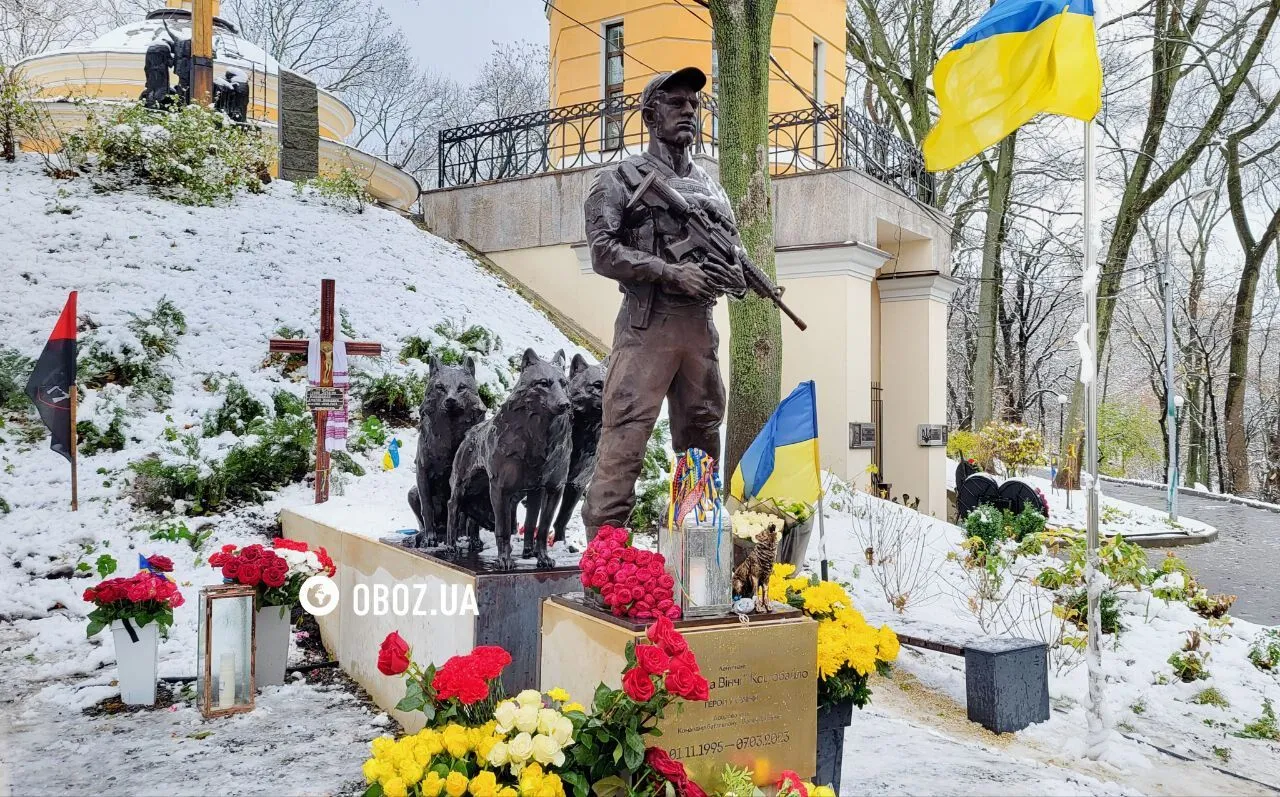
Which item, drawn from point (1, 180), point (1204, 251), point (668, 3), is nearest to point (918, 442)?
point (668, 3)

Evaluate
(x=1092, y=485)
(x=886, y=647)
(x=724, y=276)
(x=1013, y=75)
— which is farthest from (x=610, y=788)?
(x=1013, y=75)

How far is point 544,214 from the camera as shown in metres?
15.4

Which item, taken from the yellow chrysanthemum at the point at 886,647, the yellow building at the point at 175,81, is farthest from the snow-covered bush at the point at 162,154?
the yellow chrysanthemum at the point at 886,647

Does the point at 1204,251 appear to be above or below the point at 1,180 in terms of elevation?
above

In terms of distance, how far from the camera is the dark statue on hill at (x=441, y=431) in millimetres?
5105

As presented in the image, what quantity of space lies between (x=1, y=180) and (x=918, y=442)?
15319mm

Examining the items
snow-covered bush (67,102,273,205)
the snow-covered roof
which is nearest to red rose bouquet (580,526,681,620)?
snow-covered bush (67,102,273,205)

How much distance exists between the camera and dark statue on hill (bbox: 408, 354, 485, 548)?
201 inches

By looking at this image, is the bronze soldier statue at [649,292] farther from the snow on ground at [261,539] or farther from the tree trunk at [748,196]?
the tree trunk at [748,196]

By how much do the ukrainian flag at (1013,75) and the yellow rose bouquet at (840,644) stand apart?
3.11 meters

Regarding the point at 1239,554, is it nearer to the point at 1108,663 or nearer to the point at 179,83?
the point at 1108,663

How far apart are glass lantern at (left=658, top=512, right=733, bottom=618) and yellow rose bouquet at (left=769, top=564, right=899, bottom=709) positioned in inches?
19.1

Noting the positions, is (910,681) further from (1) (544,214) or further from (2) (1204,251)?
(2) (1204,251)

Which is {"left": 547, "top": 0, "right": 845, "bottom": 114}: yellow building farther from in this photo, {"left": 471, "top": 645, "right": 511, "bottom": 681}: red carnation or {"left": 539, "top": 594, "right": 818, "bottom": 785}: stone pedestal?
{"left": 471, "top": 645, "right": 511, "bottom": 681}: red carnation
